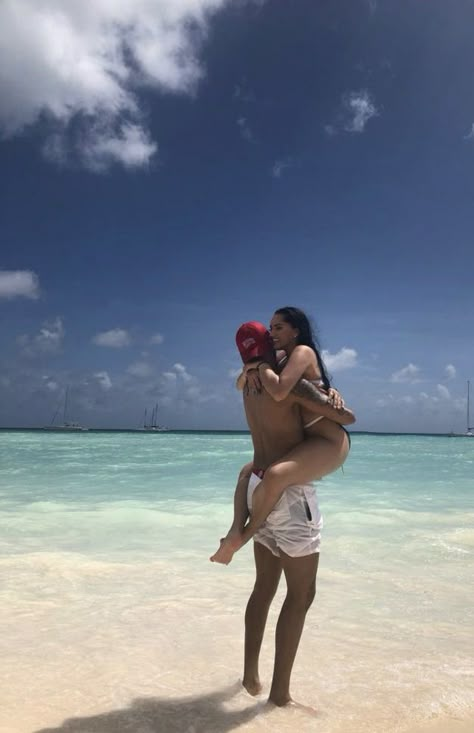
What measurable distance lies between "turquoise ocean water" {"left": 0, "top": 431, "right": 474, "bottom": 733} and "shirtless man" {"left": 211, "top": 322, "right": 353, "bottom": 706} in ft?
0.81

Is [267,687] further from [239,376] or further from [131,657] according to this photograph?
[239,376]

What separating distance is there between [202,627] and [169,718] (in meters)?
1.46

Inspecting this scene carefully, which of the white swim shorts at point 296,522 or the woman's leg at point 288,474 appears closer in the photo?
the woman's leg at point 288,474

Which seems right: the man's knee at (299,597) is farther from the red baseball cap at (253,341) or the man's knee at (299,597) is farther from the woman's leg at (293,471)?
the red baseball cap at (253,341)

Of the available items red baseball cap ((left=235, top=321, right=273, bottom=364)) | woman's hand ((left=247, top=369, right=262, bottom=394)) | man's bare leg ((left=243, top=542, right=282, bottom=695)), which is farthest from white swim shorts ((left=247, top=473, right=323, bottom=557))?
red baseball cap ((left=235, top=321, right=273, bottom=364))

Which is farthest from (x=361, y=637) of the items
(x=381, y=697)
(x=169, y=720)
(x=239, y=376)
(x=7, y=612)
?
(x=7, y=612)

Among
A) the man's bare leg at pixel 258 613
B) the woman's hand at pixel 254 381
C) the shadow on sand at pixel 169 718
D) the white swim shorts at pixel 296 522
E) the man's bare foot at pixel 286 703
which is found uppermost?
the woman's hand at pixel 254 381

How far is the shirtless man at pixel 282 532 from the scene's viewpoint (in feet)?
10.2

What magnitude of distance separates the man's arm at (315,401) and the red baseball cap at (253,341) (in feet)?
0.98

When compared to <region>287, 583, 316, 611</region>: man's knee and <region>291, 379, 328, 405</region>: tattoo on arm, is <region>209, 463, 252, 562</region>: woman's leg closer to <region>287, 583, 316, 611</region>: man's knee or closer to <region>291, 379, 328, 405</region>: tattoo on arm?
<region>287, 583, 316, 611</region>: man's knee

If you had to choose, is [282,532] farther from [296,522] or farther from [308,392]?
[308,392]

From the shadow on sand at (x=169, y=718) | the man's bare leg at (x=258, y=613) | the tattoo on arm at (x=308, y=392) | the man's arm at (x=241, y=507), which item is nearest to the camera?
the shadow on sand at (x=169, y=718)

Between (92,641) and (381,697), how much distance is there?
6.75ft

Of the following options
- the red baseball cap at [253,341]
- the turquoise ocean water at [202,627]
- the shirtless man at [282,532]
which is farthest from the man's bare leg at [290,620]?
the red baseball cap at [253,341]
